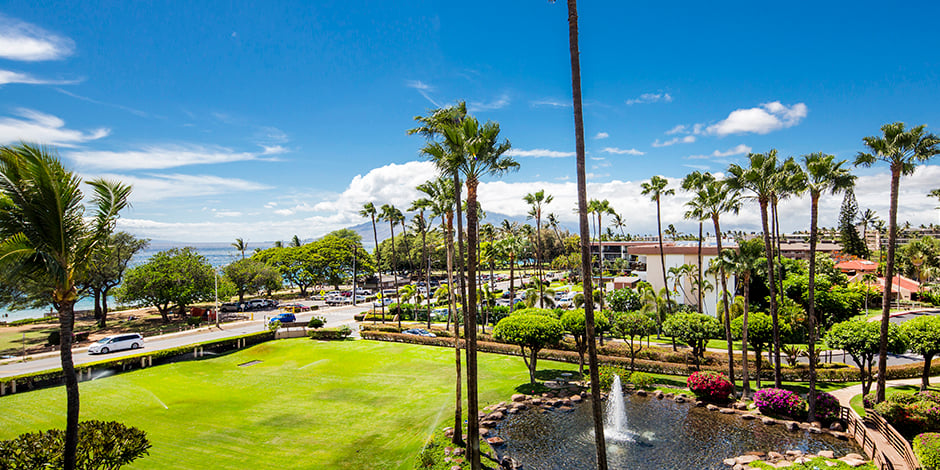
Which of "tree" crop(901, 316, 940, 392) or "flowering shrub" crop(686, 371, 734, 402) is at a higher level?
"tree" crop(901, 316, 940, 392)

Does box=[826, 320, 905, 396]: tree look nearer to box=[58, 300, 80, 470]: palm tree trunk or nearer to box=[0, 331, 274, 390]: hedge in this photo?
box=[58, 300, 80, 470]: palm tree trunk

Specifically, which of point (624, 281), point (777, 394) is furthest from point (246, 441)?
point (624, 281)

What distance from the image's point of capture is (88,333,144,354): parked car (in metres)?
34.8

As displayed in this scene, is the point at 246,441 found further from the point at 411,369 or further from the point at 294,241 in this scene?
the point at 294,241

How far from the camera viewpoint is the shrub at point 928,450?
13.4 metres

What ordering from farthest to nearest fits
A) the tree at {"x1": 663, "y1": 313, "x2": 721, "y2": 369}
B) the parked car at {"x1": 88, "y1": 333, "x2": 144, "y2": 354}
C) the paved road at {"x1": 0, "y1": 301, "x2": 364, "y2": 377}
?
the parked car at {"x1": 88, "y1": 333, "x2": 144, "y2": 354} < the paved road at {"x1": 0, "y1": 301, "x2": 364, "y2": 377} < the tree at {"x1": 663, "y1": 313, "x2": 721, "y2": 369}

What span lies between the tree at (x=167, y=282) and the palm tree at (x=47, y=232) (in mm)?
47756

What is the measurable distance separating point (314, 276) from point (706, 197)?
72063 mm

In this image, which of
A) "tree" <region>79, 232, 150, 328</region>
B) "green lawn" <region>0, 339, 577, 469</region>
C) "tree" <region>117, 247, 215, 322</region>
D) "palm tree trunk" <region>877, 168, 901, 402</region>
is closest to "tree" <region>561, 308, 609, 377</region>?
"green lawn" <region>0, 339, 577, 469</region>

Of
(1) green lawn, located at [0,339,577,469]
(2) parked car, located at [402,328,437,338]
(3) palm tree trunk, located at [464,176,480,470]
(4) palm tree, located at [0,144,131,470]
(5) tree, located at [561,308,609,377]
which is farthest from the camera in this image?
(2) parked car, located at [402,328,437,338]

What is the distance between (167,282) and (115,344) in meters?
16.4

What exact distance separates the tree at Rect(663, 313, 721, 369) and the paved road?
3548 cm

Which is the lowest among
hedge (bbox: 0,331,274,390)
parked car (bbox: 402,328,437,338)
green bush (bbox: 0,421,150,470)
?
parked car (bbox: 402,328,437,338)

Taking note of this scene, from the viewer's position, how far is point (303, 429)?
20.5 metres
